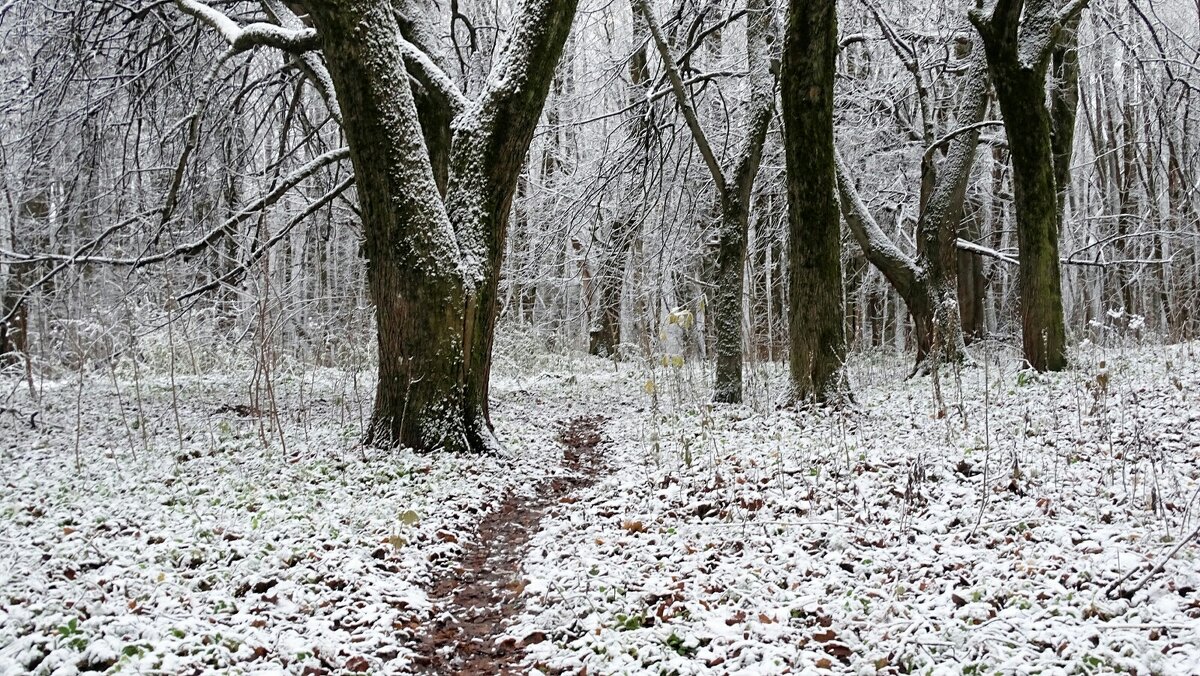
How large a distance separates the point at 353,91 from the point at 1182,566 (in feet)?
19.5

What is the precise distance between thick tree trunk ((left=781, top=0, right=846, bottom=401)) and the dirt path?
2.89 metres

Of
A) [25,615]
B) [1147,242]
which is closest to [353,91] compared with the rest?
[25,615]

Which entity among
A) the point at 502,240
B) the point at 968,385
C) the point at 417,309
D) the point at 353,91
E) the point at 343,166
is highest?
the point at 343,166

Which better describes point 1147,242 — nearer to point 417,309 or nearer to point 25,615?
point 417,309

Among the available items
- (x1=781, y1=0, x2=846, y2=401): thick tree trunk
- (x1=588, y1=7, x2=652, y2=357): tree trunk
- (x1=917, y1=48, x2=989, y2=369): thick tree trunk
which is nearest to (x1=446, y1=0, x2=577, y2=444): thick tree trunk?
(x1=781, y1=0, x2=846, y2=401): thick tree trunk

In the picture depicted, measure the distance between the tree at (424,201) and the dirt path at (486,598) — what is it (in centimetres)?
117

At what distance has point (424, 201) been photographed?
5855 millimetres

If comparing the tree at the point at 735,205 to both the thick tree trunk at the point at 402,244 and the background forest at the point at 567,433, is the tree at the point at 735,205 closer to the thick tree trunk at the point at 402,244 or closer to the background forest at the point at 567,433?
the background forest at the point at 567,433

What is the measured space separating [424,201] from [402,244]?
403 millimetres

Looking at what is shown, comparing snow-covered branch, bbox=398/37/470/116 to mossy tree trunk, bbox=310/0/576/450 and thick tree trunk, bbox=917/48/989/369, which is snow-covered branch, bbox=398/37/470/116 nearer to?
mossy tree trunk, bbox=310/0/576/450

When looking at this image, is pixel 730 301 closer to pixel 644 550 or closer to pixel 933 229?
pixel 933 229

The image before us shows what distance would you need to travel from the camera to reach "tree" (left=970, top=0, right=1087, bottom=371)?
738cm

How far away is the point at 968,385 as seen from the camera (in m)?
7.75

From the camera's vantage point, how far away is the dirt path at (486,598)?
9.69ft
